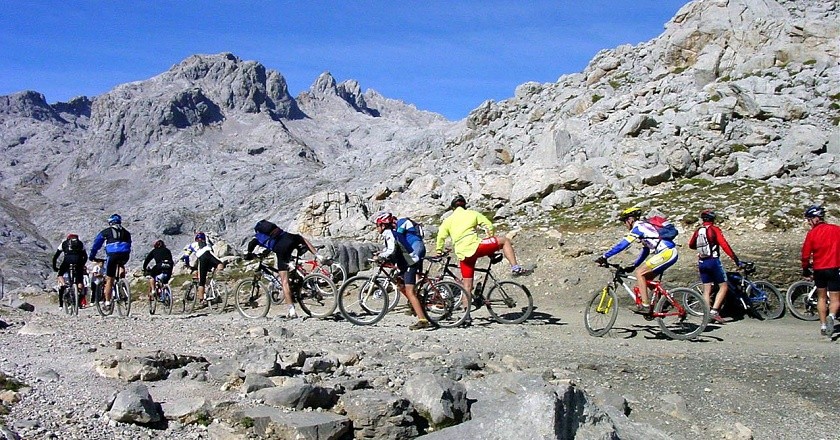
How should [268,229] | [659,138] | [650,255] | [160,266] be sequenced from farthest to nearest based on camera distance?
[659,138] < [160,266] < [268,229] < [650,255]

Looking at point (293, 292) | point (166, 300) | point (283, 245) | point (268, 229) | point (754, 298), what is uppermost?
point (268, 229)

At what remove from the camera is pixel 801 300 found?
48.9 ft

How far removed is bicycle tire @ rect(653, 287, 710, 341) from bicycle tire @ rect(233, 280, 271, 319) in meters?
9.04

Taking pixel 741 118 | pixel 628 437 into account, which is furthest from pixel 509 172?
pixel 628 437

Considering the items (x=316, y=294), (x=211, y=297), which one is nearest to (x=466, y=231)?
(x=316, y=294)

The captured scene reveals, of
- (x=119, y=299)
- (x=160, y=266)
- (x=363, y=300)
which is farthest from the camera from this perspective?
(x=160, y=266)

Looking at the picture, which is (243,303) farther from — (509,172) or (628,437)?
(509,172)

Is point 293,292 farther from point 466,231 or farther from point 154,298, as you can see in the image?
point 154,298

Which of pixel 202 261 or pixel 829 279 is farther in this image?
pixel 202 261

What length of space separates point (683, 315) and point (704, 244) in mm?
2592

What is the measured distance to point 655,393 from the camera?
26.6 feet

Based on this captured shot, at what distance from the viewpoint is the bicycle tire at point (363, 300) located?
13617 mm

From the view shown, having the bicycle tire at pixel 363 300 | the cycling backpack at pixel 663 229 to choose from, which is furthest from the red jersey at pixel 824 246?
the bicycle tire at pixel 363 300

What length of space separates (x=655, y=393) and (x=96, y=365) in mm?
6928
